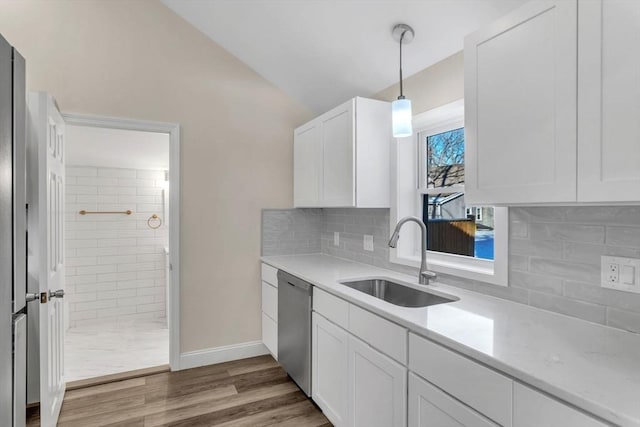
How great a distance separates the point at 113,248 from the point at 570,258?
462cm

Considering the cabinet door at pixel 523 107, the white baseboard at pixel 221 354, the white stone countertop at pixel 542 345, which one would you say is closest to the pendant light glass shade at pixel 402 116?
the cabinet door at pixel 523 107

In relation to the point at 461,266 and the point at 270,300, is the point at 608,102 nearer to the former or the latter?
the point at 461,266

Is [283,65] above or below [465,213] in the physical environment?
above

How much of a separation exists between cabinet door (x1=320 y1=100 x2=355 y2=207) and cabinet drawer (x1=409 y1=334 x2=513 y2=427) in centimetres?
123

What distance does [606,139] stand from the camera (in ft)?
3.46

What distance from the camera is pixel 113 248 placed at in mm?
4359

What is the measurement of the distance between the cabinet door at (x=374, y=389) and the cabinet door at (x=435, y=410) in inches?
2.1

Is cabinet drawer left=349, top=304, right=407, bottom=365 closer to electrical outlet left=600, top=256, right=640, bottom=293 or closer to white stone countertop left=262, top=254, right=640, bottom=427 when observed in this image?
white stone countertop left=262, top=254, right=640, bottom=427

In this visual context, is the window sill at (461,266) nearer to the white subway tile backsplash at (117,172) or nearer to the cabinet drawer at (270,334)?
the cabinet drawer at (270,334)

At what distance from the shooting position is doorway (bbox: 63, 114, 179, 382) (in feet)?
11.4

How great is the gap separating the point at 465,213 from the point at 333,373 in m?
1.27

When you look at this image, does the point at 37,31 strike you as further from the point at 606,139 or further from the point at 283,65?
the point at 606,139

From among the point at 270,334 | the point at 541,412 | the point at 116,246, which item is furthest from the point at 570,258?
the point at 116,246

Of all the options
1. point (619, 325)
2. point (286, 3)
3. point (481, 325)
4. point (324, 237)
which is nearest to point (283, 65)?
point (286, 3)
